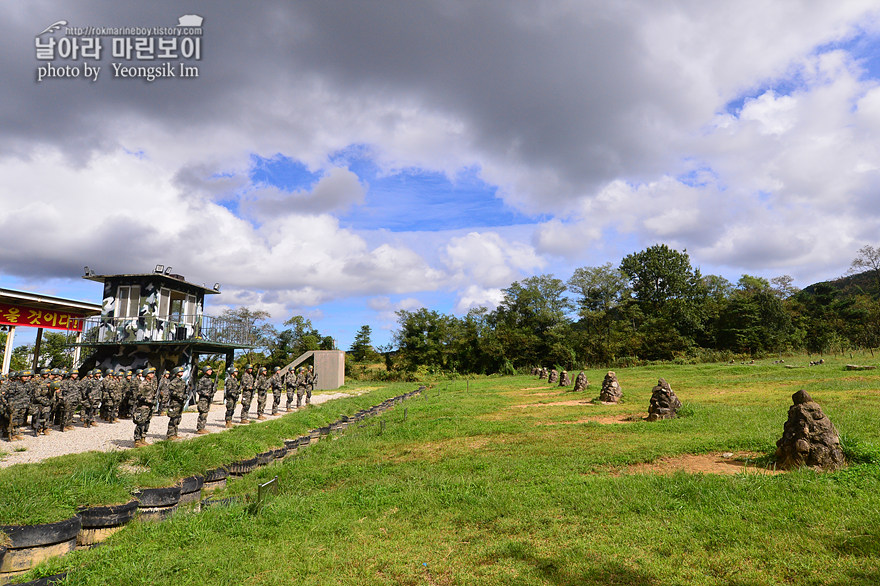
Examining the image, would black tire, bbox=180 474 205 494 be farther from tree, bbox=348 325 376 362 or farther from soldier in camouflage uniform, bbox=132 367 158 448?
tree, bbox=348 325 376 362

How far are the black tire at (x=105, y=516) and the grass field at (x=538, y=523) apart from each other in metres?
0.25

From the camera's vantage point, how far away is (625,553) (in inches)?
191

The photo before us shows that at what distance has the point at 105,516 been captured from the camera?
5.89 meters

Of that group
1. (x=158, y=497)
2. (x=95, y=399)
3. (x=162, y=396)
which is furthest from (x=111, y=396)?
(x=158, y=497)

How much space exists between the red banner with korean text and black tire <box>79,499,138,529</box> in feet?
60.7

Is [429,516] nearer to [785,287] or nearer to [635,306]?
[635,306]

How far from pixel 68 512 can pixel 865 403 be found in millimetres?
17205

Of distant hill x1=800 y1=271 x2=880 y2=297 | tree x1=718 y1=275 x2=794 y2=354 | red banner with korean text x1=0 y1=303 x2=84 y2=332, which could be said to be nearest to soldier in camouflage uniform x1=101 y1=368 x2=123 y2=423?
red banner with korean text x1=0 y1=303 x2=84 y2=332

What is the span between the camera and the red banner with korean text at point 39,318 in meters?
19.3

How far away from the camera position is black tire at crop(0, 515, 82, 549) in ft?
16.8

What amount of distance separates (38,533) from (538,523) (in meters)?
5.57

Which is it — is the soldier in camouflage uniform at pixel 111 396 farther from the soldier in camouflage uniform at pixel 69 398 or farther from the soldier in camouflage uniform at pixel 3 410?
the soldier in camouflage uniform at pixel 3 410

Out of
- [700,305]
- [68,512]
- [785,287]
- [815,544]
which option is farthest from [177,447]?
[785,287]

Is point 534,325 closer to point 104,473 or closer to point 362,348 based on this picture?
point 362,348
